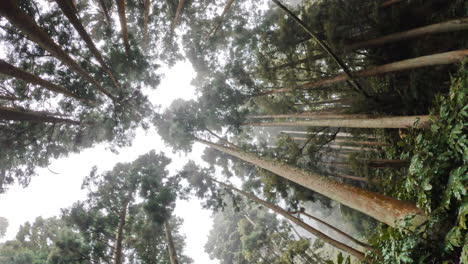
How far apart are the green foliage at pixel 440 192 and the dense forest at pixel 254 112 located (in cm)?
2

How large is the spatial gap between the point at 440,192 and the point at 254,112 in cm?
1175

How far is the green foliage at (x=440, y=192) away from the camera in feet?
9.41

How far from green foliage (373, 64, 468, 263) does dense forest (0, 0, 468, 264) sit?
0.02 meters

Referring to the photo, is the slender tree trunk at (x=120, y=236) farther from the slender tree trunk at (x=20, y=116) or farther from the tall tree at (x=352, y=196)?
the tall tree at (x=352, y=196)

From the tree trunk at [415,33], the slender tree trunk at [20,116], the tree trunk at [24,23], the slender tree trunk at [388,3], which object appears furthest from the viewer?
the slender tree trunk at [388,3]

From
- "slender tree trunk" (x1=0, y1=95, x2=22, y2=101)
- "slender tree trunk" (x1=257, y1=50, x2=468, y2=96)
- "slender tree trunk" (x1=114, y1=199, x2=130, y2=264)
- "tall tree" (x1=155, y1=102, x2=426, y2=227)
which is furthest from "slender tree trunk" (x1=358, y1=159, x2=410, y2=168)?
"slender tree trunk" (x1=0, y1=95, x2=22, y2=101)

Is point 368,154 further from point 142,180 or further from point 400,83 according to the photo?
point 142,180

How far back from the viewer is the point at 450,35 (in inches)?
255

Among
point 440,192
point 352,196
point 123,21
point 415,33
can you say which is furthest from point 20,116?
point 415,33

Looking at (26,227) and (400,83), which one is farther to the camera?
(26,227)

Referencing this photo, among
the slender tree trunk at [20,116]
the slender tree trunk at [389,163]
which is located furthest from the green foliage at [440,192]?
the slender tree trunk at [20,116]

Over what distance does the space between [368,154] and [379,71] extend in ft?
15.6

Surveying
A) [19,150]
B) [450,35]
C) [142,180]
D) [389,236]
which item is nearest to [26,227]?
[19,150]

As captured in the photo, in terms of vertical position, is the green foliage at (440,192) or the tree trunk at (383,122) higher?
the tree trunk at (383,122)
